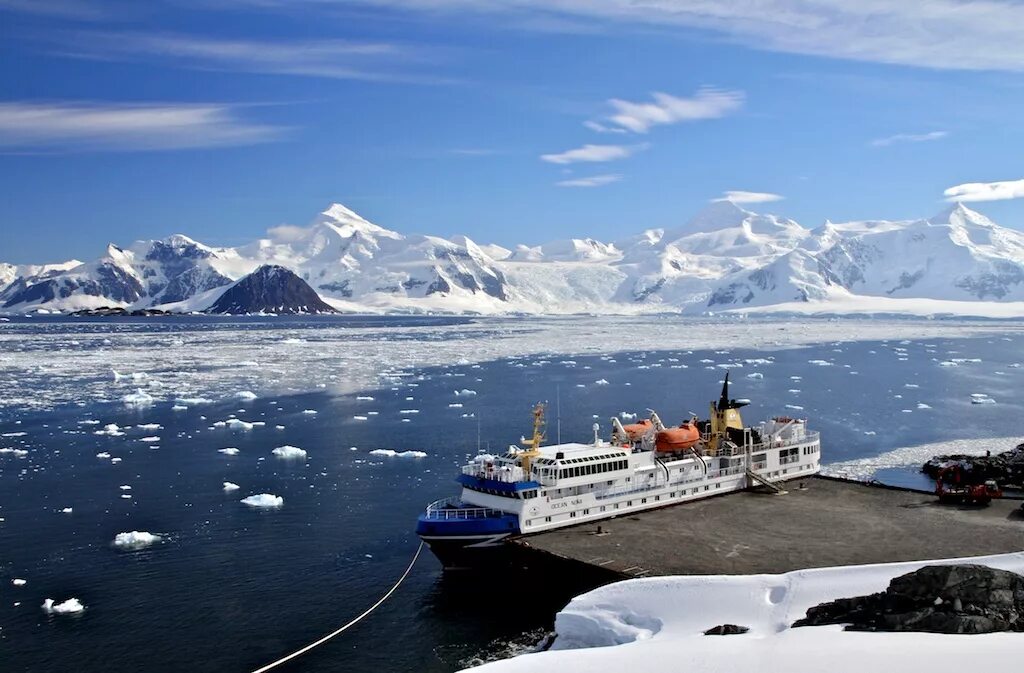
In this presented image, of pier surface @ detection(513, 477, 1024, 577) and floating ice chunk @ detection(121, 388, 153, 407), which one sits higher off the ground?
floating ice chunk @ detection(121, 388, 153, 407)

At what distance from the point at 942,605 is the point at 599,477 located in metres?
18.8

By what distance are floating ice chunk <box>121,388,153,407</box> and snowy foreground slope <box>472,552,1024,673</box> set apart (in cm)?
6100

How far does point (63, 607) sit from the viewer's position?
31.6 meters

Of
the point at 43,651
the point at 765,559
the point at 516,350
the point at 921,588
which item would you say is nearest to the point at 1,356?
the point at 516,350

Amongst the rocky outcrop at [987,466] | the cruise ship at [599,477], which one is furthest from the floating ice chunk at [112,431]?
the rocky outcrop at [987,466]

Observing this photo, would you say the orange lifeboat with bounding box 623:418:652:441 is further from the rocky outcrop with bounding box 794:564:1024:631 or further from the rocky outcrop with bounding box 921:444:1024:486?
the rocky outcrop with bounding box 921:444:1024:486

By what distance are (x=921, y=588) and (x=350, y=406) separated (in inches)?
2422

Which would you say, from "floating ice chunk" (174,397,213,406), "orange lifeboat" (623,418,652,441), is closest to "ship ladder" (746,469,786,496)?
"orange lifeboat" (623,418,652,441)

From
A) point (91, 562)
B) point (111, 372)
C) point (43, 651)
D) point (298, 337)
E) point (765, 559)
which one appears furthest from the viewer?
point (298, 337)

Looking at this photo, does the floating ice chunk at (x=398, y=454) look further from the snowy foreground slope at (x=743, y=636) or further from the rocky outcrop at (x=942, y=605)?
the rocky outcrop at (x=942, y=605)

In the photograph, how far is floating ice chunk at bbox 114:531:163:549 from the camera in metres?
38.2

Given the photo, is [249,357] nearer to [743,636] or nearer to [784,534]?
[784,534]

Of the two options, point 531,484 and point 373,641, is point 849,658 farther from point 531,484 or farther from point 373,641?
point 531,484

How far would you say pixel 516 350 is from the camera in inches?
5758
